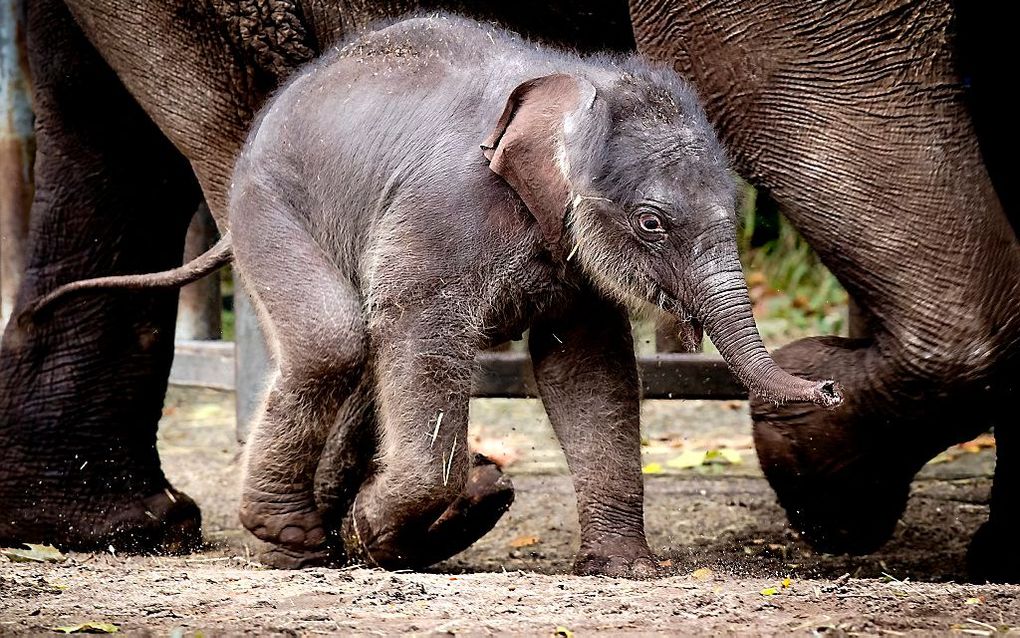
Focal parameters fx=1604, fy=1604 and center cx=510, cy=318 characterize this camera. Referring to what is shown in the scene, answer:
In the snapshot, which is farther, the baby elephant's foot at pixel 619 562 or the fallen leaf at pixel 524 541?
the fallen leaf at pixel 524 541

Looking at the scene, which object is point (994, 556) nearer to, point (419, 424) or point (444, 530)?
point (444, 530)

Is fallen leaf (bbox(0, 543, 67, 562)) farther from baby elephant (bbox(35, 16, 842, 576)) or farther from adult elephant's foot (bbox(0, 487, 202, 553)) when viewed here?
baby elephant (bbox(35, 16, 842, 576))

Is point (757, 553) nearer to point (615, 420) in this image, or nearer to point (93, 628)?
point (615, 420)

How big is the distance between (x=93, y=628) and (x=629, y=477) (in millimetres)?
1462

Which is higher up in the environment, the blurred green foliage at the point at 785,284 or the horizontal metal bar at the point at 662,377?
the blurred green foliage at the point at 785,284

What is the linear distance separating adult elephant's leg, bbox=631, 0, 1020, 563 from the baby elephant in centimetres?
26

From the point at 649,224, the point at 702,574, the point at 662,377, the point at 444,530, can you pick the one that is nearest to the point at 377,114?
the point at 649,224

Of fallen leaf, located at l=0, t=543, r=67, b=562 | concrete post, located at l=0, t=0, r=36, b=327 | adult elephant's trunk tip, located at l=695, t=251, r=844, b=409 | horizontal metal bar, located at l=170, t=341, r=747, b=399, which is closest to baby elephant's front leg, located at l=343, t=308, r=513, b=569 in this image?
adult elephant's trunk tip, located at l=695, t=251, r=844, b=409

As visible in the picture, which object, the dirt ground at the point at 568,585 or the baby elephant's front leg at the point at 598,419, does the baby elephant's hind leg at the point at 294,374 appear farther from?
the baby elephant's front leg at the point at 598,419

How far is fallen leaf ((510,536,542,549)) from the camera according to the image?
16.6ft

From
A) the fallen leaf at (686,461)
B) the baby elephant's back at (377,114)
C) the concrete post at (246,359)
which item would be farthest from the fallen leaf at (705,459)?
the baby elephant's back at (377,114)

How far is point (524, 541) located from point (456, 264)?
168 centimetres

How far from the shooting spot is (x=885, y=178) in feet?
12.0

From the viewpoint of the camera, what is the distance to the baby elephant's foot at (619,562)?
12.5 ft
